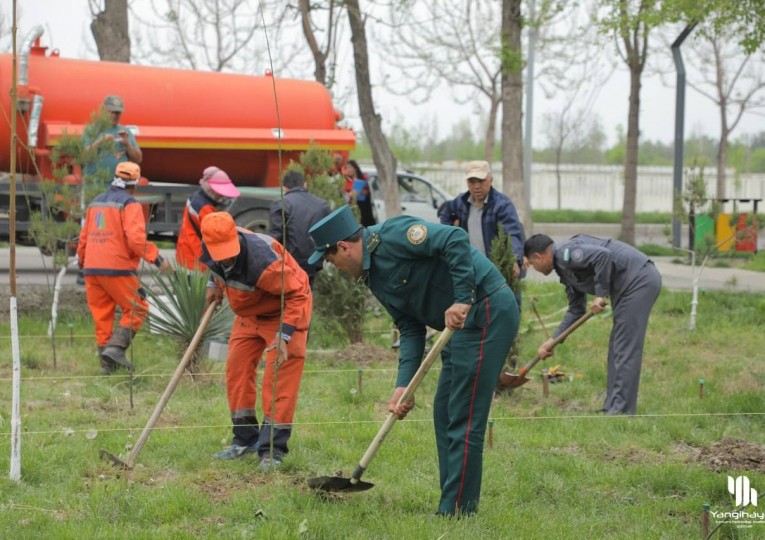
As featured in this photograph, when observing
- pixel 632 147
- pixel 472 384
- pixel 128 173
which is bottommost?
pixel 472 384

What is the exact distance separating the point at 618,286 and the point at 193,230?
3.67 metres

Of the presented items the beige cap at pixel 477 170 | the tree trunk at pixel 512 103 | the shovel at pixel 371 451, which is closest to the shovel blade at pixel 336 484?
the shovel at pixel 371 451

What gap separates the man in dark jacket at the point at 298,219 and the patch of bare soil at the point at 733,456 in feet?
11.9

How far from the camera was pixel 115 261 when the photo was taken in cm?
852

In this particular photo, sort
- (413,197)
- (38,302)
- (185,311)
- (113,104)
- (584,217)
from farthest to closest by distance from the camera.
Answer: (584,217) < (413,197) < (113,104) < (38,302) < (185,311)

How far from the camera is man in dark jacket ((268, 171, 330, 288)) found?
8609 mm

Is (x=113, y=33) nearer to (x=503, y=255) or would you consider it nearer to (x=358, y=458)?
(x=503, y=255)

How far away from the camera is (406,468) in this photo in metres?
5.95

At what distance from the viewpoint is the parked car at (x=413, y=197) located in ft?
60.7

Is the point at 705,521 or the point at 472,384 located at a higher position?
the point at 472,384

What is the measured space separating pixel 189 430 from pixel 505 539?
2.71 metres

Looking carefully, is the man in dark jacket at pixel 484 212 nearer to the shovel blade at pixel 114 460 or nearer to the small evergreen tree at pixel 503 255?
the small evergreen tree at pixel 503 255

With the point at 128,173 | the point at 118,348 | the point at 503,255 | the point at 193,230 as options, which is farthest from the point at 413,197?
the point at 503,255

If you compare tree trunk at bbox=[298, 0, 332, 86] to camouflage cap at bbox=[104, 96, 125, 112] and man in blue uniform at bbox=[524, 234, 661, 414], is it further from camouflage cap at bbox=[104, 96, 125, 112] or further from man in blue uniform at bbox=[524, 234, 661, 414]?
man in blue uniform at bbox=[524, 234, 661, 414]
